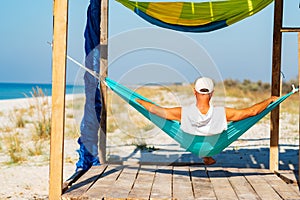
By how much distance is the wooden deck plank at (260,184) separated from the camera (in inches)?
111

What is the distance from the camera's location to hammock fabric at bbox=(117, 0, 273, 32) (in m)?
3.92

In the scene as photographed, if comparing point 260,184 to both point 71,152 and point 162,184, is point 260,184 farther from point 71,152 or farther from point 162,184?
point 71,152

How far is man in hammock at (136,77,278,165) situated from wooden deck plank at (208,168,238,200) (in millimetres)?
363

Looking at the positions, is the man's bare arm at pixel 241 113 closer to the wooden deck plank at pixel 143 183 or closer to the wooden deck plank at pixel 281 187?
the wooden deck plank at pixel 281 187

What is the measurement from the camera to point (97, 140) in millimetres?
3904

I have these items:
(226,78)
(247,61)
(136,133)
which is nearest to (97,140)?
(136,133)

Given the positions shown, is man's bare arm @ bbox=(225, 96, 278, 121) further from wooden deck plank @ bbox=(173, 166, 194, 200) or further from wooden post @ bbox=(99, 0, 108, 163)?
wooden post @ bbox=(99, 0, 108, 163)

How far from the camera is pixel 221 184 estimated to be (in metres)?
3.14

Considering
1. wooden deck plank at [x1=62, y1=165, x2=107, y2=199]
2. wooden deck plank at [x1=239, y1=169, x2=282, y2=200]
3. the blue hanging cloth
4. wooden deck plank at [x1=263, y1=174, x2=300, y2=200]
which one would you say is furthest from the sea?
wooden deck plank at [x1=263, y1=174, x2=300, y2=200]

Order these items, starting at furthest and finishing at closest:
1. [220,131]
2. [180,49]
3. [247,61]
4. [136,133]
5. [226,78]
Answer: [226,78] < [247,61] < [136,133] < [180,49] < [220,131]

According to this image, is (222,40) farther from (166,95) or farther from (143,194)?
(143,194)

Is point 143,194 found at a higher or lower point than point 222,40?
lower

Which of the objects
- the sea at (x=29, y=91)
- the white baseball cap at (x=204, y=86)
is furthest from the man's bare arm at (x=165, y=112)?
the sea at (x=29, y=91)

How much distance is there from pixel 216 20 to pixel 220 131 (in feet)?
4.33
